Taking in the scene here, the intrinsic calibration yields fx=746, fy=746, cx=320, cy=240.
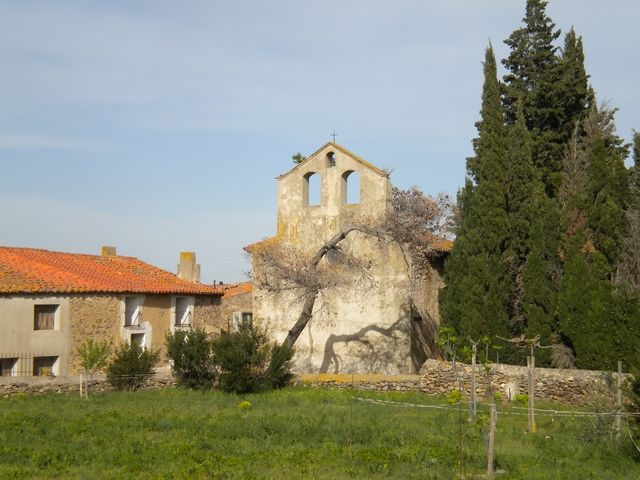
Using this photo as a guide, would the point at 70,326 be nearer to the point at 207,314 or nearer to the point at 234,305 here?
the point at 207,314

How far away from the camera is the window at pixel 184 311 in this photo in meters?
35.2

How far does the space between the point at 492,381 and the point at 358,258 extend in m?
7.86

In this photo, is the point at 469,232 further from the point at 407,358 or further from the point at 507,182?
the point at 407,358

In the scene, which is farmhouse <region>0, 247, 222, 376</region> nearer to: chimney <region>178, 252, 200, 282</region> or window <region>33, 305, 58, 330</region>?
window <region>33, 305, 58, 330</region>

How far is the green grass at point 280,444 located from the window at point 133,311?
1179 cm

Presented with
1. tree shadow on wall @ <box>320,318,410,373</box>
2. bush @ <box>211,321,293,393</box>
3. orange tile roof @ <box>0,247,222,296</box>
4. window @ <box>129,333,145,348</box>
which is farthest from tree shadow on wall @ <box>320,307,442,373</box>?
orange tile roof @ <box>0,247,222,296</box>

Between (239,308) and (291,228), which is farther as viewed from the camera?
(239,308)

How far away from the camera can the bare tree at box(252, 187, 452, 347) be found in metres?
26.2

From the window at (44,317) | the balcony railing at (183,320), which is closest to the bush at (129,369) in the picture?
the window at (44,317)

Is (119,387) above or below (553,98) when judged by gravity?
below

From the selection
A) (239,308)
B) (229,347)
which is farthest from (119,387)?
(239,308)

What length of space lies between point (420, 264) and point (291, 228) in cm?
554

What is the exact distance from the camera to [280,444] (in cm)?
1449

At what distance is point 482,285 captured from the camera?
24.9 meters
